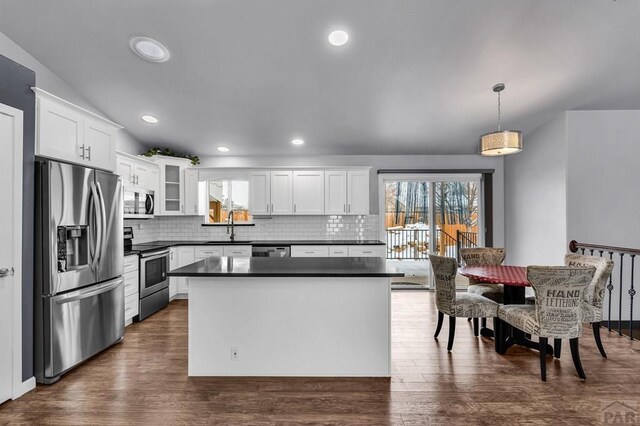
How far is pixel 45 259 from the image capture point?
2652mm

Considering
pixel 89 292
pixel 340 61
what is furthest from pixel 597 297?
pixel 89 292

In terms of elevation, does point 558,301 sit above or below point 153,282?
above

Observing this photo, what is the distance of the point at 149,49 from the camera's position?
337 cm

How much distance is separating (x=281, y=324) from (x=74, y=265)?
1.82 m

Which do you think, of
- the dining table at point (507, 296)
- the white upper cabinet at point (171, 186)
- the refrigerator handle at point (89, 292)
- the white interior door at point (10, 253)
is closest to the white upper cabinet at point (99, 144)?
the white interior door at point (10, 253)

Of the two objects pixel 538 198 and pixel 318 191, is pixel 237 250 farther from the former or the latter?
pixel 538 198

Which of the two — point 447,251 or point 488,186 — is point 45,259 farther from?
point 488,186

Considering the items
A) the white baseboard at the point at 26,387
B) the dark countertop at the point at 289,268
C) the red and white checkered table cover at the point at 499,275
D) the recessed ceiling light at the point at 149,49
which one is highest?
the recessed ceiling light at the point at 149,49

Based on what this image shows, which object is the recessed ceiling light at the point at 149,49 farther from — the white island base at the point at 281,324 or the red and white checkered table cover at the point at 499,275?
the red and white checkered table cover at the point at 499,275

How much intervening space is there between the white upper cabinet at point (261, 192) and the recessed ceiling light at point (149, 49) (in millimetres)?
2422

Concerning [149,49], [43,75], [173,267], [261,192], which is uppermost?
[149,49]

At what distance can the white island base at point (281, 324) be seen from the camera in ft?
8.93

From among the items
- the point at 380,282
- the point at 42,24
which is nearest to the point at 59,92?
the point at 42,24

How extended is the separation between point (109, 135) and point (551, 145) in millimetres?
5307
